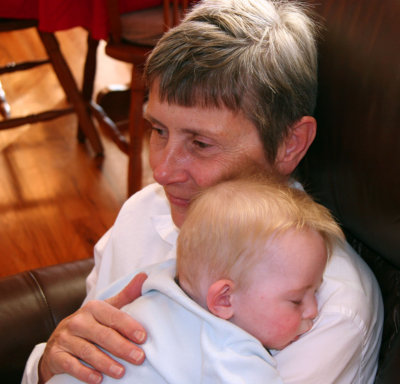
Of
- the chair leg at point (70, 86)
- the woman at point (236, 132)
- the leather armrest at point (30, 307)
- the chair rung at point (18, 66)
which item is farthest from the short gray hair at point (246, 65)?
the chair rung at point (18, 66)

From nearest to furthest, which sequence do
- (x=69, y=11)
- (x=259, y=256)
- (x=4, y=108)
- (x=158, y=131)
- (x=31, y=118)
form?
(x=259, y=256)
(x=158, y=131)
(x=69, y=11)
(x=31, y=118)
(x=4, y=108)

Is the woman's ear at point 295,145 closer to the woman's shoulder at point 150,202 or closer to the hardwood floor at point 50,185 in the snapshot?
the woman's shoulder at point 150,202

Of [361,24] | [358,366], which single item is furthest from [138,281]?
[361,24]

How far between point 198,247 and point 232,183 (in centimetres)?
14

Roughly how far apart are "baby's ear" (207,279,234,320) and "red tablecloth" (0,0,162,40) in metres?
1.59

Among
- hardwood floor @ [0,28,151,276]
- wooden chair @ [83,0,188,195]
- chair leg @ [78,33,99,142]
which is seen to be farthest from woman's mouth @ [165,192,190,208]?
chair leg @ [78,33,99,142]

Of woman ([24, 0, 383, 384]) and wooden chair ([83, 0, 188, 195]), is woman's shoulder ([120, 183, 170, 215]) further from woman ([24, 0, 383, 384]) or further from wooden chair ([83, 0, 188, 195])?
wooden chair ([83, 0, 188, 195])

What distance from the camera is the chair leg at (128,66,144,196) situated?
2361 mm

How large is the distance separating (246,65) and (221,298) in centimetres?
43

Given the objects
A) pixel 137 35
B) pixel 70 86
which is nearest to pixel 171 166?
pixel 137 35

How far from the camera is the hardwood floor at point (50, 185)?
2533 millimetres

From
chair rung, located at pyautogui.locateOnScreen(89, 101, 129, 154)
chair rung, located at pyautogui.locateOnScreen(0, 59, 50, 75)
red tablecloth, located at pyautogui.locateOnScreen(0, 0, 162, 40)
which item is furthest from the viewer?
chair rung, located at pyautogui.locateOnScreen(0, 59, 50, 75)

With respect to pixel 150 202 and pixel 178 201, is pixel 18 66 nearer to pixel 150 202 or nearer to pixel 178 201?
pixel 150 202

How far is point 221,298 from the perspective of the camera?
1006mm
